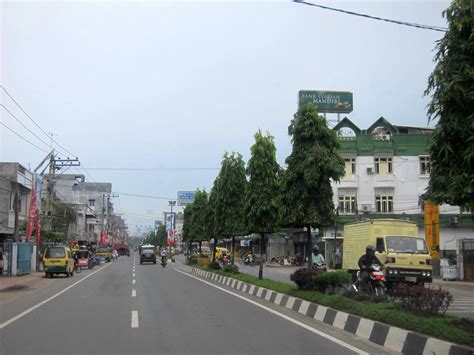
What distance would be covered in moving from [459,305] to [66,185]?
87.7 metres

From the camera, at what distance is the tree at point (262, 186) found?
23.2 meters

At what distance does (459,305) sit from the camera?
18.0m

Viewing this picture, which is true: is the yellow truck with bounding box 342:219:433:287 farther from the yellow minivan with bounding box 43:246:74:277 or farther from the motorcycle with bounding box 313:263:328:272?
the yellow minivan with bounding box 43:246:74:277

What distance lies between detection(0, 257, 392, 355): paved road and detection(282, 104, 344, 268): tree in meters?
3.10

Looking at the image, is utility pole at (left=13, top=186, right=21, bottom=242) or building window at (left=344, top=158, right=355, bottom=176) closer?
utility pole at (left=13, top=186, right=21, bottom=242)

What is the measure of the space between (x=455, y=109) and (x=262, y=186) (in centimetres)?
1549

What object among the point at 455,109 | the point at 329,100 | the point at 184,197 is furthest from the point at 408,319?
the point at 184,197

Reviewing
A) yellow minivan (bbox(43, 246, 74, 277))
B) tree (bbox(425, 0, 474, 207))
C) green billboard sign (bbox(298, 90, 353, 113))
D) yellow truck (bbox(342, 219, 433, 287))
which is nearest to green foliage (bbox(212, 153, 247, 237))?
yellow truck (bbox(342, 219, 433, 287))

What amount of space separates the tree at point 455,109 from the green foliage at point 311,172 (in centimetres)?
840

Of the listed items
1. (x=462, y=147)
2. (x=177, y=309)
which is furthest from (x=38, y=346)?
(x=462, y=147)

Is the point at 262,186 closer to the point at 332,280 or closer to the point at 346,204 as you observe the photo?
the point at 332,280

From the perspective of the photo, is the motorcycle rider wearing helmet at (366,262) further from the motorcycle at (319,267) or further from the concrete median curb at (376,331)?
the motorcycle at (319,267)

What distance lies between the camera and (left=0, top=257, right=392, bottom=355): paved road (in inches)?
366

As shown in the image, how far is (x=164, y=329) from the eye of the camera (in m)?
11.3
